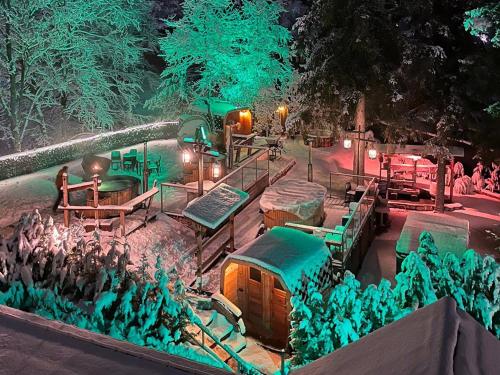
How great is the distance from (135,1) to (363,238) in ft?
58.3

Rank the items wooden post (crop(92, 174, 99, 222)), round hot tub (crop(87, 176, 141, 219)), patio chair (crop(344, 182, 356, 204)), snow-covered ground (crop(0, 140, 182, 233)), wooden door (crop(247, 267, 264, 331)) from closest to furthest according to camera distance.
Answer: wooden door (crop(247, 267, 264, 331)), wooden post (crop(92, 174, 99, 222)), round hot tub (crop(87, 176, 141, 219)), snow-covered ground (crop(0, 140, 182, 233)), patio chair (crop(344, 182, 356, 204))

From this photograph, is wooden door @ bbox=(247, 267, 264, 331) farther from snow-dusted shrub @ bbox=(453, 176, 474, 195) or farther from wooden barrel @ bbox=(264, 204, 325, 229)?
snow-dusted shrub @ bbox=(453, 176, 474, 195)

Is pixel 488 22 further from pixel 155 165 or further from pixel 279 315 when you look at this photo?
pixel 155 165

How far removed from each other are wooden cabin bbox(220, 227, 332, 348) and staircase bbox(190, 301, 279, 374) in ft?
1.96

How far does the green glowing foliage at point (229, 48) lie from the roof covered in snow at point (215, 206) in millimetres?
13691

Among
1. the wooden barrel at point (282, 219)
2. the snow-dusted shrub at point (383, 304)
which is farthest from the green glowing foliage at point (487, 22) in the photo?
the snow-dusted shrub at point (383, 304)

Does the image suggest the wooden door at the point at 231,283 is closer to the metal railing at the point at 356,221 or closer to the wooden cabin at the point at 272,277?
the wooden cabin at the point at 272,277

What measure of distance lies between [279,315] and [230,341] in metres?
1.49

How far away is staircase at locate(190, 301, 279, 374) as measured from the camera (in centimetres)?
995

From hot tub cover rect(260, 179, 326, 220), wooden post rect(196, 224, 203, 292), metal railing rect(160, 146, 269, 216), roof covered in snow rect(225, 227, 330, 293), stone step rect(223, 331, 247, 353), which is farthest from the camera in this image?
metal railing rect(160, 146, 269, 216)

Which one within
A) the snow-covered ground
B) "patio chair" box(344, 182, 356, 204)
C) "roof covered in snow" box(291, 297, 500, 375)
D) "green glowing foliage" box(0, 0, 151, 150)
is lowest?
"patio chair" box(344, 182, 356, 204)

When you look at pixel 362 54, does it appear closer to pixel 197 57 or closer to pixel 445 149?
pixel 445 149

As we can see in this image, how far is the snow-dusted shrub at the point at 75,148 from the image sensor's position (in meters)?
18.4

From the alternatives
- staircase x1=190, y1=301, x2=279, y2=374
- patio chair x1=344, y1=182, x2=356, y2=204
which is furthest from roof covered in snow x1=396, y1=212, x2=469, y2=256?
staircase x1=190, y1=301, x2=279, y2=374
